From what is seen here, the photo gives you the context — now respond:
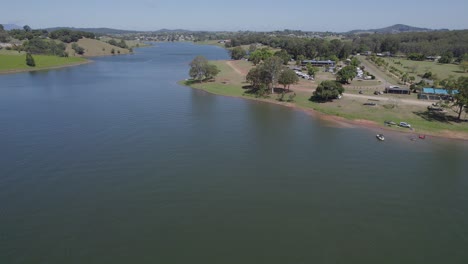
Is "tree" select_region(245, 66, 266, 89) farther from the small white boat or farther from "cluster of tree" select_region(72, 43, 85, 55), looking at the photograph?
"cluster of tree" select_region(72, 43, 85, 55)

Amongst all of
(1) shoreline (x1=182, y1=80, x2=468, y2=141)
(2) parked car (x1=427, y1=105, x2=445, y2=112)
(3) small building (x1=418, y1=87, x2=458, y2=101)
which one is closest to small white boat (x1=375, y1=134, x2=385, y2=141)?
(1) shoreline (x1=182, y1=80, x2=468, y2=141)

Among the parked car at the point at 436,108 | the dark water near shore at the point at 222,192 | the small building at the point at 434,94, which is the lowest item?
the dark water near shore at the point at 222,192

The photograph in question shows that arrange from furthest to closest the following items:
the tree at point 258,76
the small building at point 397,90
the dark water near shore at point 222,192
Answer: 1. the tree at point 258,76
2. the small building at point 397,90
3. the dark water near shore at point 222,192

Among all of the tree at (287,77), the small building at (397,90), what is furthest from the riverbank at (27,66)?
the small building at (397,90)

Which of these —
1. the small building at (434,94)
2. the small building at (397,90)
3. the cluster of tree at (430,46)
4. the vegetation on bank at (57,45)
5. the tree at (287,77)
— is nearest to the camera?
the small building at (434,94)

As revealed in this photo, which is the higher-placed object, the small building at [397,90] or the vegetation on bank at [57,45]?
the vegetation on bank at [57,45]

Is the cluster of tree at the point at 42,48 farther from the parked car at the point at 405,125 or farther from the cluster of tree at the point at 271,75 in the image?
the parked car at the point at 405,125

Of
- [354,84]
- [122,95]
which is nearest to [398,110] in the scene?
[354,84]
